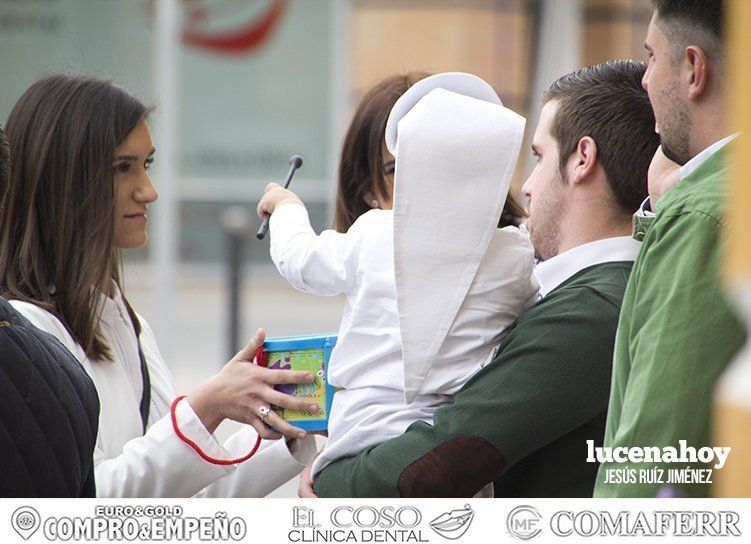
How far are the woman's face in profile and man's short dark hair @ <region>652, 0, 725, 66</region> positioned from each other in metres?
1.35

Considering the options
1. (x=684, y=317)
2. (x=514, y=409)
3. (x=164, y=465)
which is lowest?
(x=164, y=465)

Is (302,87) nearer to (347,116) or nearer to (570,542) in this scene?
(347,116)

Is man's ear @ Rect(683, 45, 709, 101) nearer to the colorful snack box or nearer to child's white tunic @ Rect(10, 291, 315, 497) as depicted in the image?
the colorful snack box

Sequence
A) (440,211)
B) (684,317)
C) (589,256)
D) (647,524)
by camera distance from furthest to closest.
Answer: (589,256)
(440,211)
(647,524)
(684,317)

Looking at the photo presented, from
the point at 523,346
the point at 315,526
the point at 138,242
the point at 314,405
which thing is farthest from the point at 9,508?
the point at 138,242

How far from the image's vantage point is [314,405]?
235cm

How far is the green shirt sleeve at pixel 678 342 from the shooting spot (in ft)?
5.16

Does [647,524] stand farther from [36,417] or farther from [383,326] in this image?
[36,417]

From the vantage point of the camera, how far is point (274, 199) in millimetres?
2551

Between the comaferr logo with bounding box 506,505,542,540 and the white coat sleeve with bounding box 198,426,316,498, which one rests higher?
the comaferr logo with bounding box 506,505,542,540

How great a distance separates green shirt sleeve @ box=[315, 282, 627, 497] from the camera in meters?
1.99

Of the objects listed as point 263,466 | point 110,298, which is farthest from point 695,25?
point 110,298

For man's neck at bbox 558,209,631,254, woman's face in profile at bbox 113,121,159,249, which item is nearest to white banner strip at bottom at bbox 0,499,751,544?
man's neck at bbox 558,209,631,254

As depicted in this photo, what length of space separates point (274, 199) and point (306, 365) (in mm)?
413
